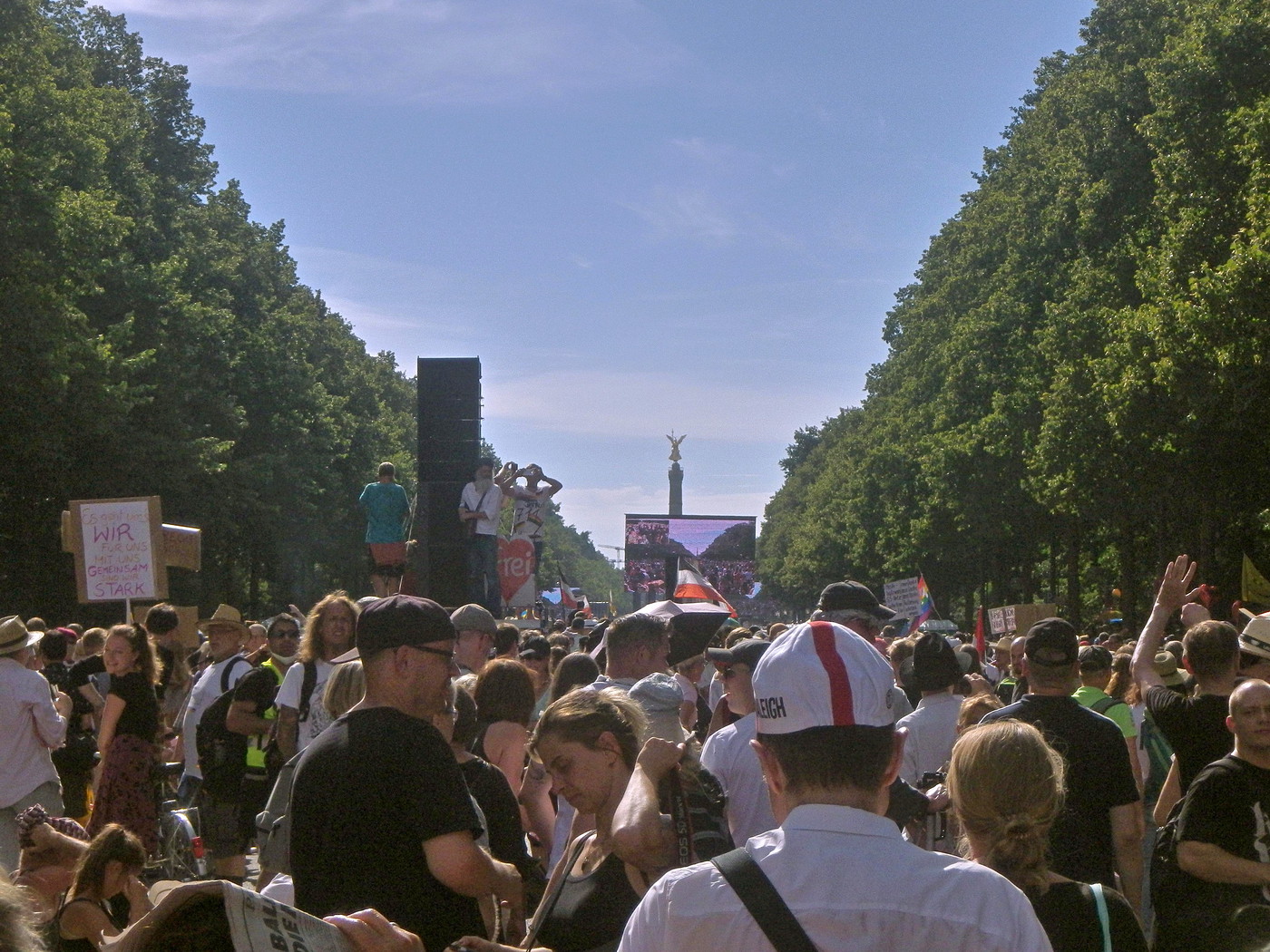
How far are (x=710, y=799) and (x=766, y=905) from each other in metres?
1.26

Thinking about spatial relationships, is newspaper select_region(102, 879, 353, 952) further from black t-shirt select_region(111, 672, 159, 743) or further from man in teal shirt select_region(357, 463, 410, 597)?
man in teal shirt select_region(357, 463, 410, 597)

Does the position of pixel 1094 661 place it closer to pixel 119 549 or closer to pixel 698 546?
pixel 119 549

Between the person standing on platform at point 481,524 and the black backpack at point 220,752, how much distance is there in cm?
800

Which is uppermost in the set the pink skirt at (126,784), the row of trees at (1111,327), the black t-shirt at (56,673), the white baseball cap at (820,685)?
the row of trees at (1111,327)

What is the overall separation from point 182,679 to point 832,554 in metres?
83.9

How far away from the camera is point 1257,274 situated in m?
25.4

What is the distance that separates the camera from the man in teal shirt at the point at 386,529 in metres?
15.9

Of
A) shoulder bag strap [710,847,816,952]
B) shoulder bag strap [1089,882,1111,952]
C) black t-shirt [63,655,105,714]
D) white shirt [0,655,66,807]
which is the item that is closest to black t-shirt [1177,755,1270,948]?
shoulder bag strap [1089,882,1111,952]

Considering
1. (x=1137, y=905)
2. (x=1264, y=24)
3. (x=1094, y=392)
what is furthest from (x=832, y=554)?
(x=1137, y=905)

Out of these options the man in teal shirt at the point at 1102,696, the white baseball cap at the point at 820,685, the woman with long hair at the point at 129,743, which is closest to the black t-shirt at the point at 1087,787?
the white baseball cap at the point at 820,685

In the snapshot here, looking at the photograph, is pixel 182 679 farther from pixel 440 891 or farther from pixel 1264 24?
pixel 1264 24

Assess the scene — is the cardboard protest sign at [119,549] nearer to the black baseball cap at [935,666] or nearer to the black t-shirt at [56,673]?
the black t-shirt at [56,673]

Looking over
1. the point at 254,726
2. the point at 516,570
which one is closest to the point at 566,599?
the point at 516,570

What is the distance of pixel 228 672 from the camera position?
980 cm
